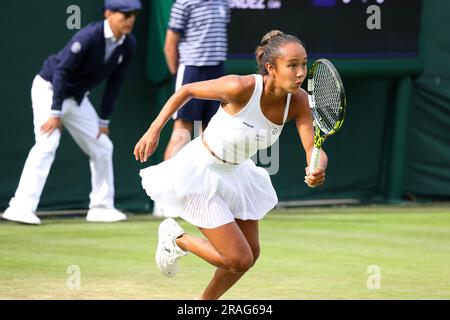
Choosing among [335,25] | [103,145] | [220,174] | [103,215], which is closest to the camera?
[220,174]

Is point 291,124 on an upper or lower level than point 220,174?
lower

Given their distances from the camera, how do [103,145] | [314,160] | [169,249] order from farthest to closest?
[103,145] < [169,249] < [314,160]

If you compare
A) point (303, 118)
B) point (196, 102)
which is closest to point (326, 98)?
point (303, 118)

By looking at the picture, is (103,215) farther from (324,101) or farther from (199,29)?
(324,101)

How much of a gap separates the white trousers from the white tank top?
3.85 m

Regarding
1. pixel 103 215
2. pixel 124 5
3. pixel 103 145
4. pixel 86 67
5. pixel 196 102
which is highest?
pixel 124 5

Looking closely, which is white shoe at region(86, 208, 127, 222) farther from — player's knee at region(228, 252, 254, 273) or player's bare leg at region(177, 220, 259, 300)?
player's knee at region(228, 252, 254, 273)

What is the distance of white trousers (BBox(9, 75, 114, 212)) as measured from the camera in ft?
32.4

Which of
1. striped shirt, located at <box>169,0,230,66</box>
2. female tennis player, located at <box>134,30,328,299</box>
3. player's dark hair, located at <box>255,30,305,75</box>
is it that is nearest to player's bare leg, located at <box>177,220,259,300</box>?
female tennis player, located at <box>134,30,328,299</box>

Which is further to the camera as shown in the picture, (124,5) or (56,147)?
(56,147)

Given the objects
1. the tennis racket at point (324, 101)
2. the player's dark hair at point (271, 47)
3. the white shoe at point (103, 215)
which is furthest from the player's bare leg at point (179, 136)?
the tennis racket at point (324, 101)

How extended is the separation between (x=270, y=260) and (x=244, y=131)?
2.37m

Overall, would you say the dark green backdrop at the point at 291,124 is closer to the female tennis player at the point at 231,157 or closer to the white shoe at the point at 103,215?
the white shoe at the point at 103,215

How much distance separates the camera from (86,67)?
1004 cm
